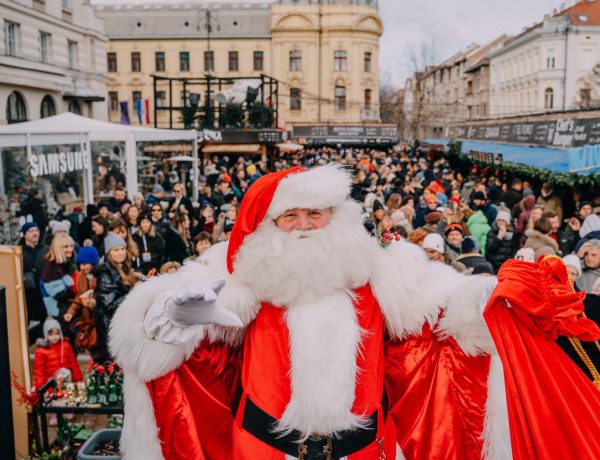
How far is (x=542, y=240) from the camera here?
6582 mm

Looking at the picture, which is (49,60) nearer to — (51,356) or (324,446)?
(51,356)

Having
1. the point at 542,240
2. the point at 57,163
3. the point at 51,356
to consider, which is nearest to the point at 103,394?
the point at 51,356

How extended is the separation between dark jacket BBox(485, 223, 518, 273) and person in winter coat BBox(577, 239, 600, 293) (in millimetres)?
1737

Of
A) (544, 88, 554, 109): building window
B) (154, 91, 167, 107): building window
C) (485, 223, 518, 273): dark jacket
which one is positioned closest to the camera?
(485, 223, 518, 273): dark jacket

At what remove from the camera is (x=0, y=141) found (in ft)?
26.6

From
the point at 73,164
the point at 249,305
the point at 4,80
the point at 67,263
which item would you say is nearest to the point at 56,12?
the point at 4,80

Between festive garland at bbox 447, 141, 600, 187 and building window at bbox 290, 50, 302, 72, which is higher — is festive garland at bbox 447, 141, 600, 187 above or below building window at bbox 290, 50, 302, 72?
below

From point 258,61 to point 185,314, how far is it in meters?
53.9

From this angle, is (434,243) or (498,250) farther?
(498,250)

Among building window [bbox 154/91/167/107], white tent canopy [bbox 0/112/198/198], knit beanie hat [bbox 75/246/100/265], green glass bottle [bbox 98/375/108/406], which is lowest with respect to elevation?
green glass bottle [bbox 98/375/108/406]

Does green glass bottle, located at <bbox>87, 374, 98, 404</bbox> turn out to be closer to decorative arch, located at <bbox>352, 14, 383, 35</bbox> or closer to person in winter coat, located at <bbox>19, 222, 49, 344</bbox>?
person in winter coat, located at <bbox>19, 222, 49, 344</bbox>

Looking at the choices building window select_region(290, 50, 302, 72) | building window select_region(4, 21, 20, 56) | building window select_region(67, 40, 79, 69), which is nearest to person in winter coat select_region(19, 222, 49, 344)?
building window select_region(4, 21, 20, 56)

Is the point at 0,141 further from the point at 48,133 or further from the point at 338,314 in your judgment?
the point at 338,314

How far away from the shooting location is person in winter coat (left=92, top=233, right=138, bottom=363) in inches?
216
